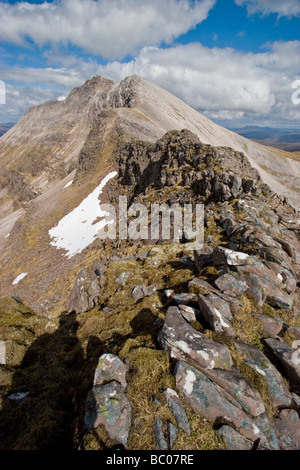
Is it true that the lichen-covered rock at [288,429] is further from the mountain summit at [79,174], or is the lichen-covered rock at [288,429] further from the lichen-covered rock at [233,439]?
the mountain summit at [79,174]

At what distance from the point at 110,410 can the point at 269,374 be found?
537 centimetres

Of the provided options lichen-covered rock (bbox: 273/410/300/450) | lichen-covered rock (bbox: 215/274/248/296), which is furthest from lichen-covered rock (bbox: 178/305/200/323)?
lichen-covered rock (bbox: 273/410/300/450)

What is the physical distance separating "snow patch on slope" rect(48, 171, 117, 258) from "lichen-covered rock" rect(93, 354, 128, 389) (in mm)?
37203

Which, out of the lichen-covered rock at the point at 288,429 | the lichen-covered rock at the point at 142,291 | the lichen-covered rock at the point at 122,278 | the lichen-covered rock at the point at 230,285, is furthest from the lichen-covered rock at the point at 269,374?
the lichen-covered rock at the point at 122,278

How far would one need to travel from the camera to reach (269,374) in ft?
25.5

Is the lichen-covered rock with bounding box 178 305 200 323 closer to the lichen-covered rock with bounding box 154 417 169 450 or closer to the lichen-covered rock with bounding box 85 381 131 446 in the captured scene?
the lichen-covered rock with bounding box 85 381 131 446

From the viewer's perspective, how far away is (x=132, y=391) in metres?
7.02

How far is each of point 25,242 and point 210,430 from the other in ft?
204

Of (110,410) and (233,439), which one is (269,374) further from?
(110,410)

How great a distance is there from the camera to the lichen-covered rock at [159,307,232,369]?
294 inches

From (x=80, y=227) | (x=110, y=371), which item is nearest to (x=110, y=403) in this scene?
(x=110, y=371)

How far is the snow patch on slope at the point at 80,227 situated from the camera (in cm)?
4669

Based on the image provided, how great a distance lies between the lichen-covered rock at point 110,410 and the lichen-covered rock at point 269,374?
445 centimetres
